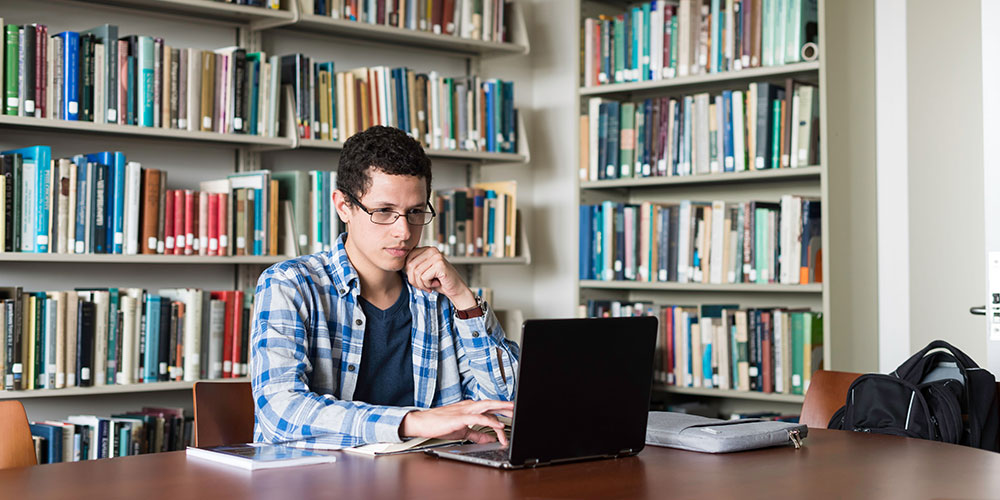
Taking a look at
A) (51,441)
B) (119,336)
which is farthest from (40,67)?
(51,441)

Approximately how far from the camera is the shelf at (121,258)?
282 cm

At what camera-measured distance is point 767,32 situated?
3461mm

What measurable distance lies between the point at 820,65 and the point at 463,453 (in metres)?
2.17

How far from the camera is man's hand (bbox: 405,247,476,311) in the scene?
2062 mm

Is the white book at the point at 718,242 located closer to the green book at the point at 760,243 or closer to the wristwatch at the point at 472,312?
the green book at the point at 760,243

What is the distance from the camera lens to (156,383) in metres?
3.04

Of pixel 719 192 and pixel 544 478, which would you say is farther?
pixel 719 192

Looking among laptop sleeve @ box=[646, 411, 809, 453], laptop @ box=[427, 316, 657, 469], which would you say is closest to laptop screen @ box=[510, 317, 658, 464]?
laptop @ box=[427, 316, 657, 469]

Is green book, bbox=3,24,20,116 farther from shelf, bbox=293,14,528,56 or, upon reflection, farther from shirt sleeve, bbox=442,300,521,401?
shirt sleeve, bbox=442,300,521,401

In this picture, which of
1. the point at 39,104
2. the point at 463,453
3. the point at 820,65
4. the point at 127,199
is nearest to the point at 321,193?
the point at 127,199

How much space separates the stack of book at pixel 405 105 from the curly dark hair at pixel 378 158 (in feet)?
4.27

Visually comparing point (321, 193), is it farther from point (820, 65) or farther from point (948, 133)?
point (948, 133)

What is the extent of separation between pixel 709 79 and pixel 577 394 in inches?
88.4

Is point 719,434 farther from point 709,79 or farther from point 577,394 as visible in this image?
point 709,79
